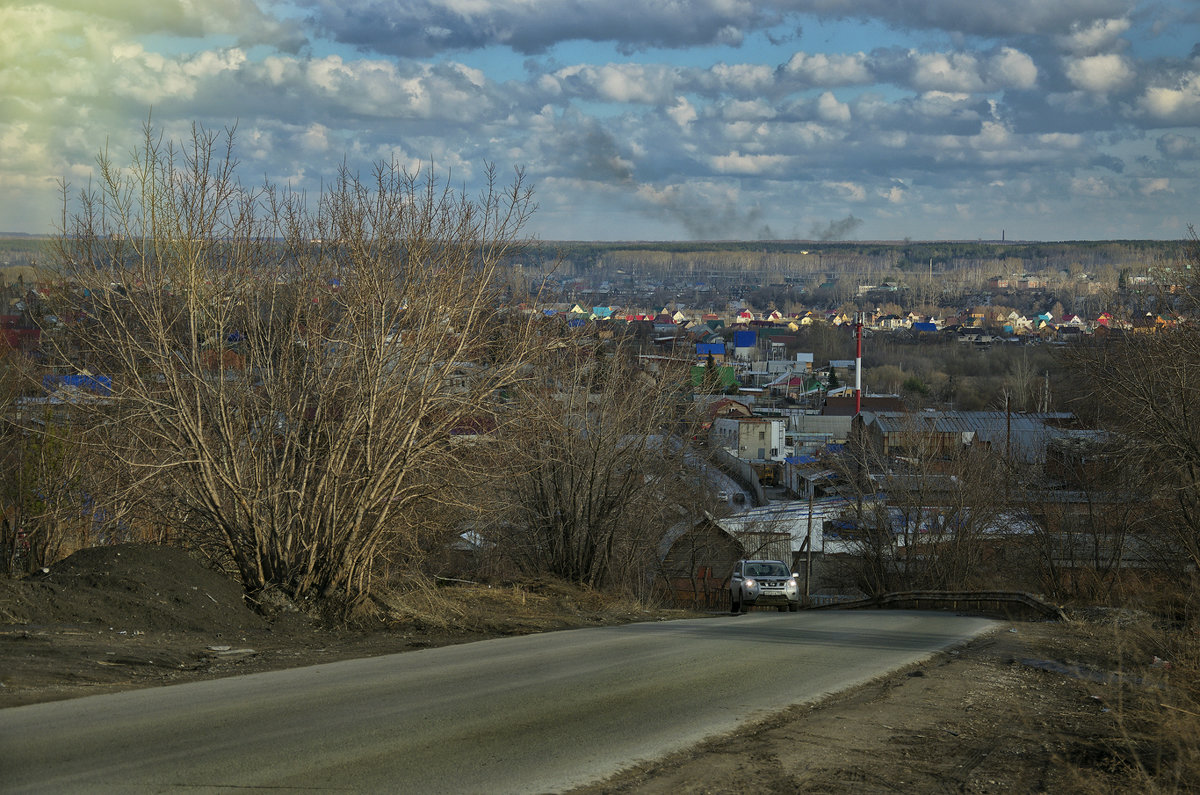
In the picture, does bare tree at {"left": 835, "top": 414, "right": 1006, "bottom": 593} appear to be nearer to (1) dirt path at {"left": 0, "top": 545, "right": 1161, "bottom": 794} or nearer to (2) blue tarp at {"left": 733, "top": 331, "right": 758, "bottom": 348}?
(1) dirt path at {"left": 0, "top": 545, "right": 1161, "bottom": 794}

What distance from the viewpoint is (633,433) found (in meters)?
25.0

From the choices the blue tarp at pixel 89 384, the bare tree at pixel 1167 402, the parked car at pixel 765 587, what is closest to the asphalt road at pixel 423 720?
the blue tarp at pixel 89 384

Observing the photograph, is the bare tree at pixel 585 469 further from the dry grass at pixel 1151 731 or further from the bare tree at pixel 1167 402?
the dry grass at pixel 1151 731

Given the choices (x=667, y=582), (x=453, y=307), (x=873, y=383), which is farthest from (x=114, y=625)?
(x=873, y=383)

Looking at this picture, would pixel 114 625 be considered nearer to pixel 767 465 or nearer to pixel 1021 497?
pixel 1021 497

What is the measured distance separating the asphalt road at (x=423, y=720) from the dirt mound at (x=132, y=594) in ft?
8.01

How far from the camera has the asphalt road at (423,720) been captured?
6.19m

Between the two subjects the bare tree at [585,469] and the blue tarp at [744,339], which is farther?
the blue tarp at [744,339]

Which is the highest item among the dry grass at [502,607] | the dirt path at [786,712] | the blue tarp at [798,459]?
the dirt path at [786,712]

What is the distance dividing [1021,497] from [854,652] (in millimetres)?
29088

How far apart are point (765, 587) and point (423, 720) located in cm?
2008

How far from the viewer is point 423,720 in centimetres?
775

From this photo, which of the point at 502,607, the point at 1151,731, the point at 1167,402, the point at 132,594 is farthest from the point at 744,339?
the point at 1151,731

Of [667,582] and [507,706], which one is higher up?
[507,706]
